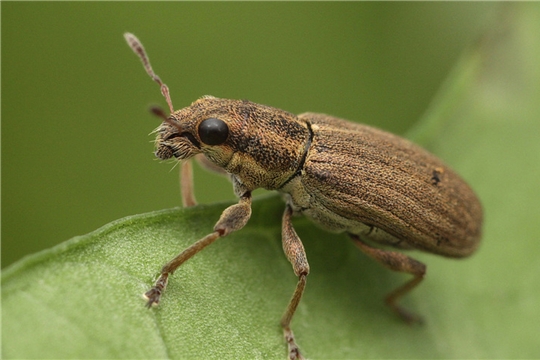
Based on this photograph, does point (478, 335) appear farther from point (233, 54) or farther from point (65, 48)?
point (65, 48)

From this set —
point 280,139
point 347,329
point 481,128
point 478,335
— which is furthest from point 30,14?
point 478,335

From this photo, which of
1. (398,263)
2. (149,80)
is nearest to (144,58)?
(149,80)

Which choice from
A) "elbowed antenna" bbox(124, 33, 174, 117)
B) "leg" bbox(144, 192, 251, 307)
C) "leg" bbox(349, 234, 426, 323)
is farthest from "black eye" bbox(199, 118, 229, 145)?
"leg" bbox(349, 234, 426, 323)

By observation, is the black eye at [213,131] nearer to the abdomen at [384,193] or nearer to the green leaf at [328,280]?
the green leaf at [328,280]

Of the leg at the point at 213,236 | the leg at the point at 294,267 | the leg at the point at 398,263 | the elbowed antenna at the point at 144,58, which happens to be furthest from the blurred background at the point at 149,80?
the leg at the point at 398,263

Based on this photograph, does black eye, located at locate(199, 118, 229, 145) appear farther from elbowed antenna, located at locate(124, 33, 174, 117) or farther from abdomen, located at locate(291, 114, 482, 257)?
abdomen, located at locate(291, 114, 482, 257)

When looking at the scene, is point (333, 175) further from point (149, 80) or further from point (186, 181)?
point (149, 80)
